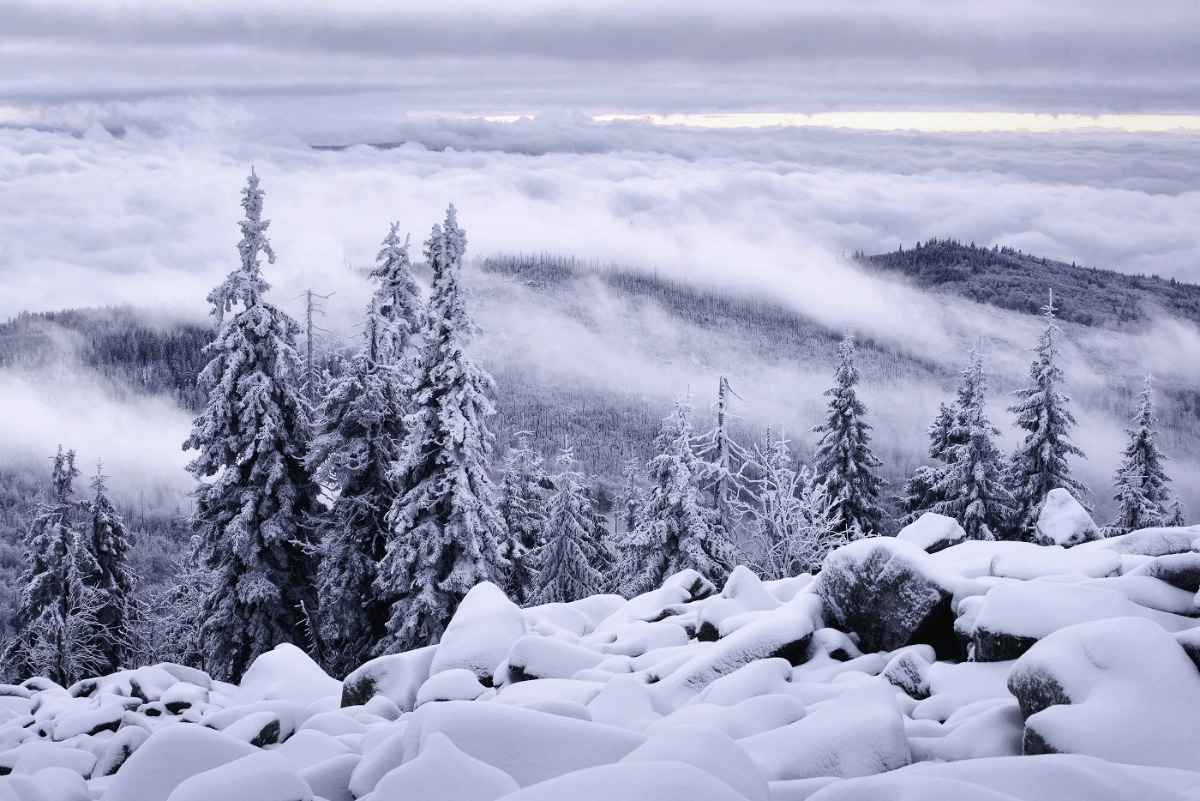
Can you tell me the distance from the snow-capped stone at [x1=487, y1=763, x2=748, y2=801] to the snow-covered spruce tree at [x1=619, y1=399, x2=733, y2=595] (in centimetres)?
2262

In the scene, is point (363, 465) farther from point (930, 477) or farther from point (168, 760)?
point (930, 477)

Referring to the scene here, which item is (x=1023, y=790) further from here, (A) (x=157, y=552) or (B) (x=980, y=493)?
(A) (x=157, y=552)

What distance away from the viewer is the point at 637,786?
10.8ft

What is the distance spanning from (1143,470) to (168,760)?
34.5m

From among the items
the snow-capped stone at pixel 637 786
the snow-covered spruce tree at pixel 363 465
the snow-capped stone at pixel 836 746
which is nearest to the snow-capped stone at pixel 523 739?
the snow-capped stone at pixel 836 746

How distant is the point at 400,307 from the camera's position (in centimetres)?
2411

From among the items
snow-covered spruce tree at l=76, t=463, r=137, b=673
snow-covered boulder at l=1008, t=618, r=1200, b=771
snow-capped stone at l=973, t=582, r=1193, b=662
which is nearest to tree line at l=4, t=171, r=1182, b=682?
snow-covered spruce tree at l=76, t=463, r=137, b=673

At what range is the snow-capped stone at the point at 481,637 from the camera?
28.8ft

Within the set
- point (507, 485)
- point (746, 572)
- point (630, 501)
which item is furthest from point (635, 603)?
point (630, 501)

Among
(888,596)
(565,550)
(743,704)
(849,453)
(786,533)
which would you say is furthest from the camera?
(849,453)

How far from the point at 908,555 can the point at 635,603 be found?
4954 mm

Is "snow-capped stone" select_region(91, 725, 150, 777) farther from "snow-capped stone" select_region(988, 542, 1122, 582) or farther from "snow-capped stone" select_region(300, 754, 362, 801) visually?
"snow-capped stone" select_region(988, 542, 1122, 582)

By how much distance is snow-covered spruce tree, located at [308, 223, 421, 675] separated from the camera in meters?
22.3

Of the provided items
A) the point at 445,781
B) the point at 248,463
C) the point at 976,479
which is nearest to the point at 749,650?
the point at 445,781
